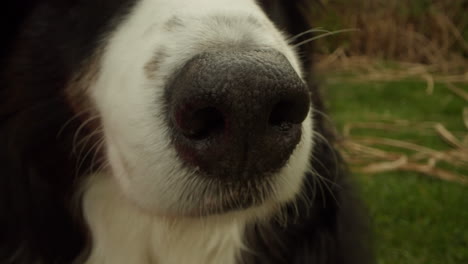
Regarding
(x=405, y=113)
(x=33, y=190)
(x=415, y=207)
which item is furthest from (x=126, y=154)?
(x=405, y=113)

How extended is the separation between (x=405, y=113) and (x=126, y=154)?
397 cm

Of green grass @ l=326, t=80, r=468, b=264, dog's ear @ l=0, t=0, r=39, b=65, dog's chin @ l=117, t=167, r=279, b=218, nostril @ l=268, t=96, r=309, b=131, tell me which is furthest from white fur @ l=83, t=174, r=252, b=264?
green grass @ l=326, t=80, r=468, b=264

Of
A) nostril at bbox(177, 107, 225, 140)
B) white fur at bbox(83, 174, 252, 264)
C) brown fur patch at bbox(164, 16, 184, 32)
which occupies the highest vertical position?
brown fur patch at bbox(164, 16, 184, 32)

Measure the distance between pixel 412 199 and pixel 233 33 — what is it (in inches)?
88.1

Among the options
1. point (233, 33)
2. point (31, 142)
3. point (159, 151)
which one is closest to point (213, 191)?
point (159, 151)

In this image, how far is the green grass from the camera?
2.43 m

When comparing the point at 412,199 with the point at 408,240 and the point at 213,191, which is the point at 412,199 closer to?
the point at 408,240

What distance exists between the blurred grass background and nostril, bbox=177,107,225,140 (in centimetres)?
97

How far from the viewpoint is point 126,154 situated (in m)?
1.18

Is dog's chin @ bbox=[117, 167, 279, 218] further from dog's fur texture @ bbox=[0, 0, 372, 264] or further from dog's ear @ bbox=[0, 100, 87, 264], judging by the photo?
dog's ear @ bbox=[0, 100, 87, 264]

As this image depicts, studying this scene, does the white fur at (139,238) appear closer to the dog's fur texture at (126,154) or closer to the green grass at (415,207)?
the dog's fur texture at (126,154)

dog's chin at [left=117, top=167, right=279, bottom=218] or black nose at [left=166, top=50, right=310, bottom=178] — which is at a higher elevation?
black nose at [left=166, top=50, right=310, bottom=178]

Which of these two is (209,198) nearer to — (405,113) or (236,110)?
(236,110)

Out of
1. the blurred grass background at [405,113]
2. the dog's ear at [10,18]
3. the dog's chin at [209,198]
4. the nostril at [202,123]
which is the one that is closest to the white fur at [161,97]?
the dog's chin at [209,198]
